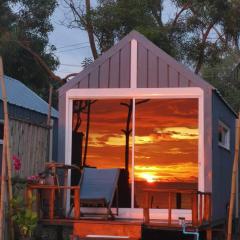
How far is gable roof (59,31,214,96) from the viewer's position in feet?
31.4

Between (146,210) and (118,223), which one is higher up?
(146,210)

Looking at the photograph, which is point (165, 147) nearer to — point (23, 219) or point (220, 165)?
point (220, 165)

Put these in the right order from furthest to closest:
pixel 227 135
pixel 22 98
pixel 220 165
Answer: pixel 22 98, pixel 227 135, pixel 220 165

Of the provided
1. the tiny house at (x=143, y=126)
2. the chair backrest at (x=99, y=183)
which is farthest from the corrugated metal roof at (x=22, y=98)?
the chair backrest at (x=99, y=183)

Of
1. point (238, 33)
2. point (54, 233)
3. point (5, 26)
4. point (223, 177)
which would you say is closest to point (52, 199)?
point (54, 233)

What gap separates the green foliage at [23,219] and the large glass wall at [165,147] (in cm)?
201

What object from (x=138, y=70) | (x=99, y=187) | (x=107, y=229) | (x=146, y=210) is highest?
(x=138, y=70)

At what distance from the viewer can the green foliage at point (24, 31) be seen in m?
20.3

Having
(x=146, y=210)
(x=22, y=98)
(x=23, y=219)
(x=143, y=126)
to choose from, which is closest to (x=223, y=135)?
(x=143, y=126)

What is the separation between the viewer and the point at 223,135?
1141 centimetres

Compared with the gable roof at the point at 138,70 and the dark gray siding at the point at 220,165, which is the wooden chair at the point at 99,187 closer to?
the gable roof at the point at 138,70

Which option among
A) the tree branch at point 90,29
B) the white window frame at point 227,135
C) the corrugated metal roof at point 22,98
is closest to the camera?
the white window frame at point 227,135

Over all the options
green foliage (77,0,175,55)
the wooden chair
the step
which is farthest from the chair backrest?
green foliage (77,0,175,55)

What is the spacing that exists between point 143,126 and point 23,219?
8.84ft
